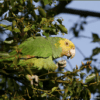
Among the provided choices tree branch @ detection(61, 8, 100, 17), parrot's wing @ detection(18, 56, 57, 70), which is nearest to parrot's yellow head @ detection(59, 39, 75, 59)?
parrot's wing @ detection(18, 56, 57, 70)

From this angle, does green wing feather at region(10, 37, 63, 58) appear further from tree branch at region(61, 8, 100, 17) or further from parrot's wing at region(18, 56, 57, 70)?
tree branch at region(61, 8, 100, 17)

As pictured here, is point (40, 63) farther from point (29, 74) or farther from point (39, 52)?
point (29, 74)

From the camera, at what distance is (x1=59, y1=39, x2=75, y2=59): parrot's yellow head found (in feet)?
4.98

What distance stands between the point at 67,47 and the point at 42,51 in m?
0.34

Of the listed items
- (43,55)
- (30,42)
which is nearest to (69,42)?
(43,55)

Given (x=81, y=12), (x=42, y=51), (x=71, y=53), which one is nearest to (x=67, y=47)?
(x=71, y=53)

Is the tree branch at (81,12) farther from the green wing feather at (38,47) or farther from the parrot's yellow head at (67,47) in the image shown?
the green wing feather at (38,47)

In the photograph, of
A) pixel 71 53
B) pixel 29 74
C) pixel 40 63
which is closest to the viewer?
pixel 29 74

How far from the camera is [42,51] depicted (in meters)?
1.37

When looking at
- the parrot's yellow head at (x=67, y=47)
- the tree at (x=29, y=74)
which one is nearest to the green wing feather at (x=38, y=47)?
the parrot's yellow head at (x=67, y=47)

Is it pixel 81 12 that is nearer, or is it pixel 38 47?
pixel 38 47

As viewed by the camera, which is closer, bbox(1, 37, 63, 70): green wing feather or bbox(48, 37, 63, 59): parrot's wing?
bbox(1, 37, 63, 70): green wing feather

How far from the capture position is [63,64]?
1440mm

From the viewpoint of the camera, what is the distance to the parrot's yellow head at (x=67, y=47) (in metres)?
1.52
